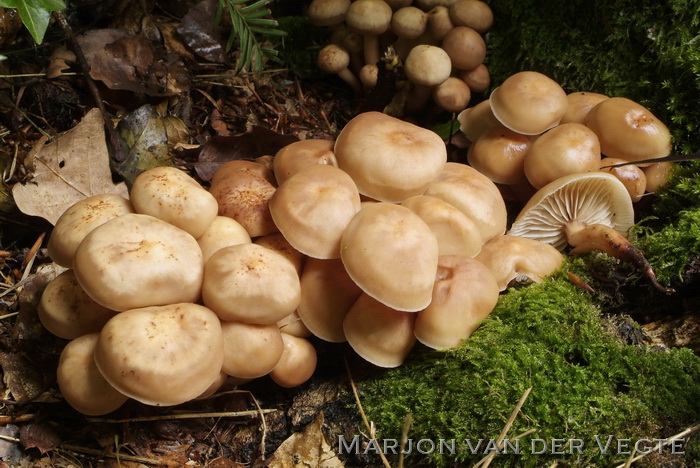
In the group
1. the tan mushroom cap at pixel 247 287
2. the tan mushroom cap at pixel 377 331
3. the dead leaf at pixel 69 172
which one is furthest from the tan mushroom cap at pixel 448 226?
the dead leaf at pixel 69 172

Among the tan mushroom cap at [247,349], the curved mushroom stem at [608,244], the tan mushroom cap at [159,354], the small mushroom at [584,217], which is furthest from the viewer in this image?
the small mushroom at [584,217]

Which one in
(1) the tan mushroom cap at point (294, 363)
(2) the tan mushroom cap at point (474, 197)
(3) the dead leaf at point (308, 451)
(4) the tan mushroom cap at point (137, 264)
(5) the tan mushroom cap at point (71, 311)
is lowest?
(3) the dead leaf at point (308, 451)

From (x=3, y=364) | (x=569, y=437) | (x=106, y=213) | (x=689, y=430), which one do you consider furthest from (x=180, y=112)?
(x=689, y=430)

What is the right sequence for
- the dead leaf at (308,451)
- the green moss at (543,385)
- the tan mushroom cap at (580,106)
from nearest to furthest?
1. the green moss at (543,385)
2. the dead leaf at (308,451)
3. the tan mushroom cap at (580,106)

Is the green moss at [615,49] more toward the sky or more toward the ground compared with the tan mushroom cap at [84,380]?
more toward the sky

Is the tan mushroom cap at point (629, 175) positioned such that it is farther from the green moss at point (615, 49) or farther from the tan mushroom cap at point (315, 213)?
the tan mushroom cap at point (315, 213)

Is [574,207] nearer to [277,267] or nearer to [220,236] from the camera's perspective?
[277,267]

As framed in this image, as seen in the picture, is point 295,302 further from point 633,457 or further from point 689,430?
point 689,430

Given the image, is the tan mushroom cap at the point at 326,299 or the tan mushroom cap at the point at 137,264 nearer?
the tan mushroom cap at the point at 137,264
